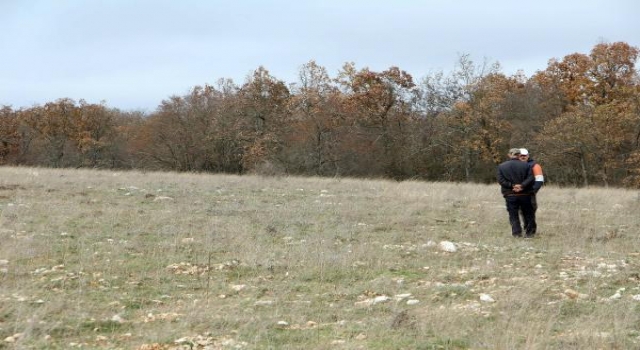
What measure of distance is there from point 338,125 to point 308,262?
31.9 m

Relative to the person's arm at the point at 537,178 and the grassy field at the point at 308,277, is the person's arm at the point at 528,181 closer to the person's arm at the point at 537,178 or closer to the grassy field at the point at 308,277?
the person's arm at the point at 537,178

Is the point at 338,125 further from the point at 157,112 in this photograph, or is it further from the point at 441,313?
the point at 441,313

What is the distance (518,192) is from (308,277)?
5.39 meters

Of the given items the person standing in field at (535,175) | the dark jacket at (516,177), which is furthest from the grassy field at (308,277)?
the dark jacket at (516,177)

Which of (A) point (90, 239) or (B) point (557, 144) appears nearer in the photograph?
(A) point (90, 239)

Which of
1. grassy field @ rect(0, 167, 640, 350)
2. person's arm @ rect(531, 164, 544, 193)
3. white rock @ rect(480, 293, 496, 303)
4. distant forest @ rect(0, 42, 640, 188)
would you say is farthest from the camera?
distant forest @ rect(0, 42, 640, 188)

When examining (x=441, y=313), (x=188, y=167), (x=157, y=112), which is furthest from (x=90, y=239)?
(x=157, y=112)

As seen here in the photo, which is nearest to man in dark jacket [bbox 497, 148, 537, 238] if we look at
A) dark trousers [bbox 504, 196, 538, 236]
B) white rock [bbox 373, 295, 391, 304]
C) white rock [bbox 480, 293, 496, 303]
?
dark trousers [bbox 504, 196, 538, 236]

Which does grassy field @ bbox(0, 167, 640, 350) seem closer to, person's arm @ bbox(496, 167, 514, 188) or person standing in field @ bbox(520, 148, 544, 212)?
person standing in field @ bbox(520, 148, 544, 212)

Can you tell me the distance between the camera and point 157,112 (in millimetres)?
43844

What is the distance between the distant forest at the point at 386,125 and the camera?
120 ft

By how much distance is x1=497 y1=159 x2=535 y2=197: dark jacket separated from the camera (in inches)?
421

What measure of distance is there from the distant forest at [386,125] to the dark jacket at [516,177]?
78.9ft

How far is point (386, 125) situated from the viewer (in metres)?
41.3
